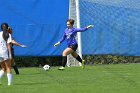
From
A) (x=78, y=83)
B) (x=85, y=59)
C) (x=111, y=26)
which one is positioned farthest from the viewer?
(x=85, y=59)

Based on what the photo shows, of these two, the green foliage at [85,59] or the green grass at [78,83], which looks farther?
Answer: the green foliage at [85,59]

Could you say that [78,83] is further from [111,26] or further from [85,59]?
[111,26]

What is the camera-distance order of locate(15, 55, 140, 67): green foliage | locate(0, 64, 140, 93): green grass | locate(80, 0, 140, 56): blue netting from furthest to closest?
locate(15, 55, 140, 67): green foliage < locate(80, 0, 140, 56): blue netting < locate(0, 64, 140, 93): green grass

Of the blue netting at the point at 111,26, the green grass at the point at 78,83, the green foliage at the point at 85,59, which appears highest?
the blue netting at the point at 111,26

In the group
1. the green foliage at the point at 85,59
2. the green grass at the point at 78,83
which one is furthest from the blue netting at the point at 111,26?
the green grass at the point at 78,83

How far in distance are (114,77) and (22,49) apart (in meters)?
6.44

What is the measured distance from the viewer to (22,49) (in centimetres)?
1992

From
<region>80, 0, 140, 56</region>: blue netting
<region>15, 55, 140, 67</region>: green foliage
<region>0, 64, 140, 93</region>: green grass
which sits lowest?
<region>0, 64, 140, 93</region>: green grass

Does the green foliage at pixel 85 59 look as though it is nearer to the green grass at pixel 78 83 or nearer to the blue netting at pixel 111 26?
the blue netting at pixel 111 26

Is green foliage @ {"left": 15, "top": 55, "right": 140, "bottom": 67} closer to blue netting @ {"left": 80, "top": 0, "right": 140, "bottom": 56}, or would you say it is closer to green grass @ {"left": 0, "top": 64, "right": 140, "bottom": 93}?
blue netting @ {"left": 80, "top": 0, "right": 140, "bottom": 56}

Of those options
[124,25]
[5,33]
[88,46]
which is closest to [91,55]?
[88,46]

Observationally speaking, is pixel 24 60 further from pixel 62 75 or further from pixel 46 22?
pixel 62 75

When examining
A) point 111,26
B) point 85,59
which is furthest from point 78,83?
point 111,26

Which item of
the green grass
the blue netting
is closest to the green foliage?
the blue netting
